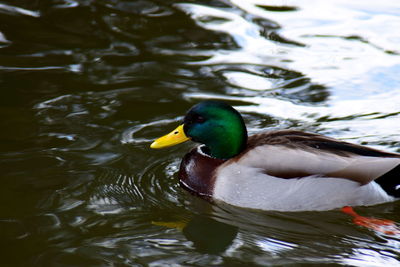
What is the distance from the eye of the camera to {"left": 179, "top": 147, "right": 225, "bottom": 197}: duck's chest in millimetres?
6098

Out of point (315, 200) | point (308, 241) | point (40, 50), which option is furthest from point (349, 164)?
point (40, 50)

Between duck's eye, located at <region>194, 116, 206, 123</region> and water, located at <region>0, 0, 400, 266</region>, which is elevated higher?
duck's eye, located at <region>194, 116, 206, 123</region>

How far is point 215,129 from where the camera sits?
6.09 meters

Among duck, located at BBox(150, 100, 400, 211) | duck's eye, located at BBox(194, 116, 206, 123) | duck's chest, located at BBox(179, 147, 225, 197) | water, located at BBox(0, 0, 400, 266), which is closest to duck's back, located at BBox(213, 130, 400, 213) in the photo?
duck, located at BBox(150, 100, 400, 211)

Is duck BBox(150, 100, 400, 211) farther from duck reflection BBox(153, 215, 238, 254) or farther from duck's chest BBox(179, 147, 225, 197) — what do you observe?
duck reflection BBox(153, 215, 238, 254)

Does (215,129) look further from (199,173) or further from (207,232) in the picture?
(207,232)

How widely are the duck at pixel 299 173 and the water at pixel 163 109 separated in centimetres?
11

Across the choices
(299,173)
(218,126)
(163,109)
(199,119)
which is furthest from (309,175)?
(163,109)

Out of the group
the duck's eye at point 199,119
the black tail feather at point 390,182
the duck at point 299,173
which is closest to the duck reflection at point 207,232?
the duck at point 299,173

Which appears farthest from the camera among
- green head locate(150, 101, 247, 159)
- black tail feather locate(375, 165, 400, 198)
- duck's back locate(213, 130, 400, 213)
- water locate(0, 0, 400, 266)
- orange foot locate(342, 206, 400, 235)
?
green head locate(150, 101, 247, 159)

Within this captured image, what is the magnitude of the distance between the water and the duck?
108 mm

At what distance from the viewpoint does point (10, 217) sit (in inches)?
223

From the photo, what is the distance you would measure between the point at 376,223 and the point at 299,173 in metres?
0.66

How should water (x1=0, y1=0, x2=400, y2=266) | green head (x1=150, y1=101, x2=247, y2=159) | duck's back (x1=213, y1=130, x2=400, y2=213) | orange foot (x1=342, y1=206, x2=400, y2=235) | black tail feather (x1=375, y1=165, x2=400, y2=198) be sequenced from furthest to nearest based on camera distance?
green head (x1=150, y1=101, x2=247, y2=159) → black tail feather (x1=375, y1=165, x2=400, y2=198) → duck's back (x1=213, y1=130, x2=400, y2=213) → orange foot (x1=342, y1=206, x2=400, y2=235) → water (x1=0, y1=0, x2=400, y2=266)
